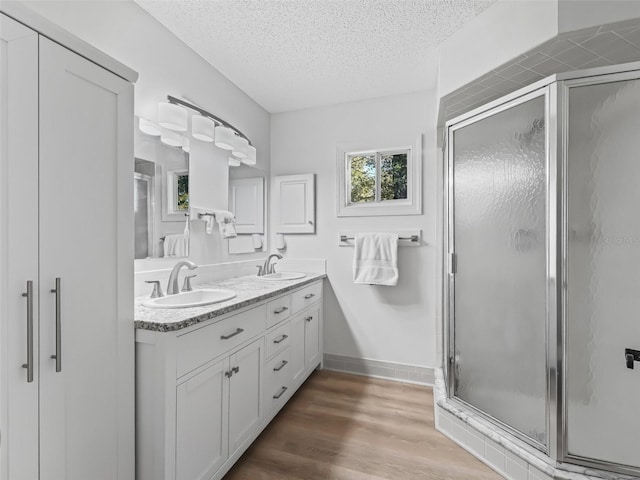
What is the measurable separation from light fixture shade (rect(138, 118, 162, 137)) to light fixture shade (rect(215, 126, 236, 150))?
1.56 ft

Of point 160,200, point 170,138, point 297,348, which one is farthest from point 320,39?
point 297,348

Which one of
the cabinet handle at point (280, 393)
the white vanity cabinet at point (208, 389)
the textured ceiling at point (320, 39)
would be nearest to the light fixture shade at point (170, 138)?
the textured ceiling at point (320, 39)

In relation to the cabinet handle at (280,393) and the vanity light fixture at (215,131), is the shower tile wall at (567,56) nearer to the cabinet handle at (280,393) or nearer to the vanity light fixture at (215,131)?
the vanity light fixture at (215,131)

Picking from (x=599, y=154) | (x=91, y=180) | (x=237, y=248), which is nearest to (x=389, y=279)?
(x=237, y=248)

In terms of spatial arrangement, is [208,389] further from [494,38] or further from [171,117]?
[494,38]

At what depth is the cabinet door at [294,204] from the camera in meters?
2.95

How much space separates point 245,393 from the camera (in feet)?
5.41

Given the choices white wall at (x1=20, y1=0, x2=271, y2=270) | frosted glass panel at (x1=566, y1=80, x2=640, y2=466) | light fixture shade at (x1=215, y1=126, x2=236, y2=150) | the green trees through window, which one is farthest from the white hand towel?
frosted glass panel at (x1=566, y1=80, x2=640, y2=466)

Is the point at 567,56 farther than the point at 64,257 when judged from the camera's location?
Yes

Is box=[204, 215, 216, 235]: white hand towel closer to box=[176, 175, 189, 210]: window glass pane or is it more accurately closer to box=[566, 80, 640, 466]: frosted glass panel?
box=[176, 175, 189, 210]: window glass pane

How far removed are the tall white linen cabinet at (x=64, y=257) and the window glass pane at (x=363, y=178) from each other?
2.00m

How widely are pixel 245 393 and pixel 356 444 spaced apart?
2.37 ft

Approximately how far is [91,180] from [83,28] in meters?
0.90

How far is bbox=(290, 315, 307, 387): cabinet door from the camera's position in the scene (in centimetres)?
226
